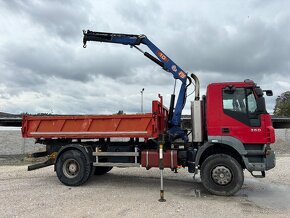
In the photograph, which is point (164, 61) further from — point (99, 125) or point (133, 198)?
point (133, 198)

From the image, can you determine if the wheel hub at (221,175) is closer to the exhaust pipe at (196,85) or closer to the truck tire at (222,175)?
the truck tire at (222,175)

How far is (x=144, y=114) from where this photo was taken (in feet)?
33.4

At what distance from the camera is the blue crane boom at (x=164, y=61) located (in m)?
11.0

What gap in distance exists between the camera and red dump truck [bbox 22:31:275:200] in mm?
9352

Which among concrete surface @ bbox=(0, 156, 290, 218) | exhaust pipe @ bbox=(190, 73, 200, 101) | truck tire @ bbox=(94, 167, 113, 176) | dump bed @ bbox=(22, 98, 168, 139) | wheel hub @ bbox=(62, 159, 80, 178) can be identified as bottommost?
concrete surface @ bbox=(0, 156, 290, 218)

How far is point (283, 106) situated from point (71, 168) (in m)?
70.1

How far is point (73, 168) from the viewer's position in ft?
35.7

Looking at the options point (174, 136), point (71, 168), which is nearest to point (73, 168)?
point (71, 168)

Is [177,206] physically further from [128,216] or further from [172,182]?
[172,182]

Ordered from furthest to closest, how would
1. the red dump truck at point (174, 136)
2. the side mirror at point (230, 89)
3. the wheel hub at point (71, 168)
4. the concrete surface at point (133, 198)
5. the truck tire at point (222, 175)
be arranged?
the wheel hub at point (71, 168) < the side mirror at point (230, 89) < the red dump truck at point (174, 136) < the truck tire at point (222, 175) < the concrete surface at point (133, 198)

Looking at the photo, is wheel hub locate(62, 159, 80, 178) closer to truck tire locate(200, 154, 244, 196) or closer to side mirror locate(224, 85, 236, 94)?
truck tire locate(200, 154, 244, 196)

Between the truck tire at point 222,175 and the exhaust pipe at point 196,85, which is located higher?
the exhaust pipe at point 196,85

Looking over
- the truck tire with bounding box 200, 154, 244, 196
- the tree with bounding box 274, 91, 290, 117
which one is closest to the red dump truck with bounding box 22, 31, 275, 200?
the truck tire with bounding box 200, 154, 244, 196

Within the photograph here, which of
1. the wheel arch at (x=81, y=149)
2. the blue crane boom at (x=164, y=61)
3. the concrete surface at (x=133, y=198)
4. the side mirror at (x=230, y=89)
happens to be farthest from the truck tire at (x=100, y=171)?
the side mirror at (x=230, y=89)
